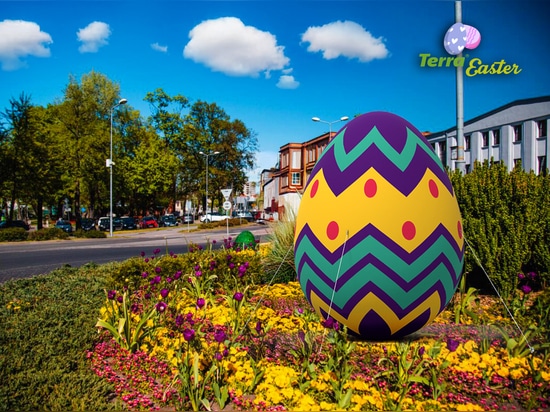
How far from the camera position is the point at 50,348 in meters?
4.76

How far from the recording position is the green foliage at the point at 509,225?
741 cm

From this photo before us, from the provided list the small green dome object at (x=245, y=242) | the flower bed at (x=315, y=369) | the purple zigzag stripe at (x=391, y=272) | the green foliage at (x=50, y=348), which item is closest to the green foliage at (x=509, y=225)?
the flower bed at (x=315, y=369)

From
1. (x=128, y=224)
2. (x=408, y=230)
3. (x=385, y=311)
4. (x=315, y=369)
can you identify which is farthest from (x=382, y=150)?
(x=128, y=224)

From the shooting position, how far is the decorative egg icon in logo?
34.4 feet

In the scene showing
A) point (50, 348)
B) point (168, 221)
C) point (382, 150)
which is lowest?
point (50, 348)

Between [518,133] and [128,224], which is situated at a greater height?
[518,133]

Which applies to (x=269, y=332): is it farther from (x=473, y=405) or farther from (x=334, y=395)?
(x=473, y=405)

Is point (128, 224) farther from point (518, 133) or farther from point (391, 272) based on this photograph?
point (391, 272)

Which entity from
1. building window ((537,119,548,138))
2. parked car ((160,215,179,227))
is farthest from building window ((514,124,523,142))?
parked car ((160,215,179,227))

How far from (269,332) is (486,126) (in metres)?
42.7

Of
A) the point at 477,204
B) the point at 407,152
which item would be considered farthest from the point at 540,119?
the point at 407,152

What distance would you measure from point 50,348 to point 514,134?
138 ft

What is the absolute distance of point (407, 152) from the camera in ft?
14.1

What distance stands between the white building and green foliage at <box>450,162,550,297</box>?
28043mm
